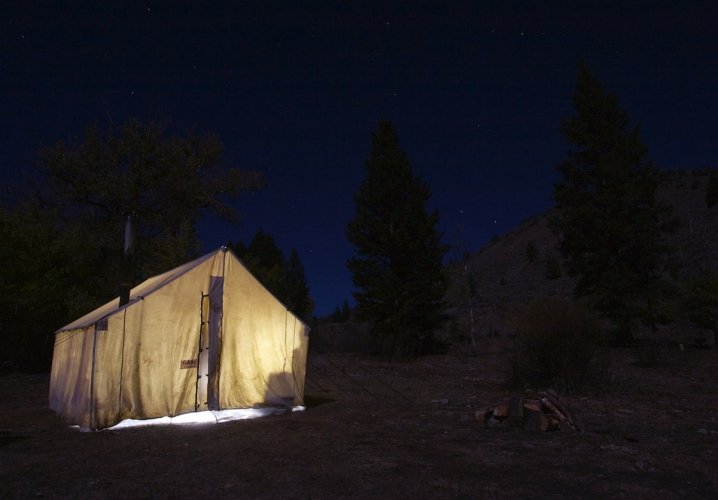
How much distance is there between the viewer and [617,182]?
22.0 metres

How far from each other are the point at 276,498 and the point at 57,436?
17.1ft

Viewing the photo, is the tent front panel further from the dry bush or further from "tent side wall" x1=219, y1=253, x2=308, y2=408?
the dry bush

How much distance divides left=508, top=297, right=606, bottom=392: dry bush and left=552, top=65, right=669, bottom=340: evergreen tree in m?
11.0

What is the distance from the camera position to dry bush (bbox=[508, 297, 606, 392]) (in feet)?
36.2

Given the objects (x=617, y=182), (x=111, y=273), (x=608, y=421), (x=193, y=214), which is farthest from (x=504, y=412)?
(x=193, y=214)

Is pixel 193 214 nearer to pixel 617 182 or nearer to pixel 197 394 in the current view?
pixel 197 394

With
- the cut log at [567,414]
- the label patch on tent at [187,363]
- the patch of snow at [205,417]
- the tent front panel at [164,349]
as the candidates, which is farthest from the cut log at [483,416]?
the label patch on tent at [187,363]

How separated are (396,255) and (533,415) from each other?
52.6 feet

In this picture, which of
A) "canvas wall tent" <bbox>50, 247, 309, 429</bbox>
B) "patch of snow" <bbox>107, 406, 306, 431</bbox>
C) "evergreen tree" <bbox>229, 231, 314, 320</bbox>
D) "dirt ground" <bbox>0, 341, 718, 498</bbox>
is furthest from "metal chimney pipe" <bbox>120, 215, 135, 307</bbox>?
"evergreen tree" <bbox>229, 231, 314, 320</bbox>

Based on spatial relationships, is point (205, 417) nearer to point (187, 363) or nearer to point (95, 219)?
point (187, 363)

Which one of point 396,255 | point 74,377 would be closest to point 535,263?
point 396,255

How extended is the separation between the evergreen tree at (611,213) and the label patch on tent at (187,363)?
57.3 ft

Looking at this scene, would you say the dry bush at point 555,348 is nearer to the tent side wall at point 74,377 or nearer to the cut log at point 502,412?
the cut log at point 502,412

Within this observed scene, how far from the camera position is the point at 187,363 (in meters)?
9.84
